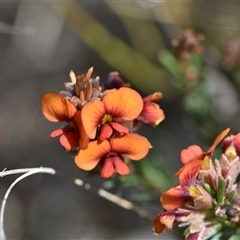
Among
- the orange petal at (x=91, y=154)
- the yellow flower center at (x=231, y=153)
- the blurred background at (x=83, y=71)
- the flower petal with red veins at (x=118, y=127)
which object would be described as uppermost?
the flower petal with red veins at (x=118, y=127)

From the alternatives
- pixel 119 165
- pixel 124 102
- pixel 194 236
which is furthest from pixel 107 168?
pixel 194 236

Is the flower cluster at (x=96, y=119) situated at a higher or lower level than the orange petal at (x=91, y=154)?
higher

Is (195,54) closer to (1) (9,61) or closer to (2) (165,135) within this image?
(2) (165,135)

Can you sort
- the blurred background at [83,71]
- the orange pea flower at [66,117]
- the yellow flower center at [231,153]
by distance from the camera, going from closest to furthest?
the orange pea flower at [66,117], the yellow flower center at [231,153], the blurred background at [83,71]

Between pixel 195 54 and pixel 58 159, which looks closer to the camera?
pixel 195 54

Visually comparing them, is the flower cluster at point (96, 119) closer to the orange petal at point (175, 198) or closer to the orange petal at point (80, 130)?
the orange petal at point (80, 130)

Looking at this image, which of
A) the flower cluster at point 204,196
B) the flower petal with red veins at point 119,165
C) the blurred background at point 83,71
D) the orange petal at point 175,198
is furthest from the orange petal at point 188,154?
the blurred background at point 83,71

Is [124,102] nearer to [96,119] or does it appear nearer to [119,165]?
[96,119]

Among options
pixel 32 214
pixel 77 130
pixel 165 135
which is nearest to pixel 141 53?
pixel 165 135
